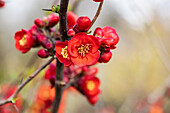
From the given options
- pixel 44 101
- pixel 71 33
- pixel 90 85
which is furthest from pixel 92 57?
pixel 44 101

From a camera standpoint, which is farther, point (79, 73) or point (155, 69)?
point (155, 69)

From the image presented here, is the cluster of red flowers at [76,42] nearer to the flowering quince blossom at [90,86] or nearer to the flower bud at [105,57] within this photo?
the flower bud at [105,57]

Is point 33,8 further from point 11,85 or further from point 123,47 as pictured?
point 11,85

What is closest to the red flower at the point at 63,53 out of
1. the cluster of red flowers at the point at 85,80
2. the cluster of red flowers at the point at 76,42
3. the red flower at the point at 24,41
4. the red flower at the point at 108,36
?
the cluster of red flowers at the point at 76,42

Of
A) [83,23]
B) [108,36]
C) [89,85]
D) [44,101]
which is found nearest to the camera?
[83,23]

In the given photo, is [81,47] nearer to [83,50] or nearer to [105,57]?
[83,50]

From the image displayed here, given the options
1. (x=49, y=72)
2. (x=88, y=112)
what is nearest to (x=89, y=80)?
(x=49, y=72)
